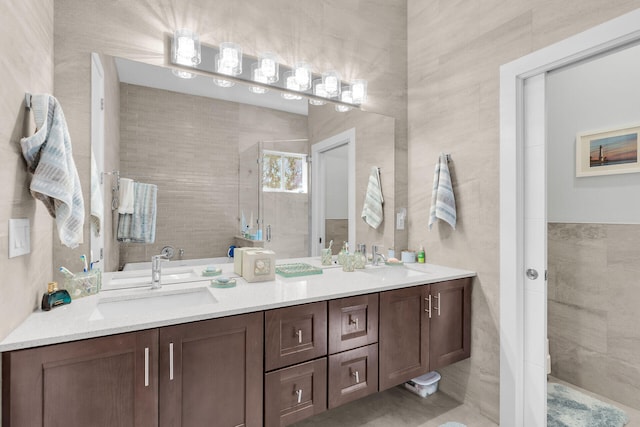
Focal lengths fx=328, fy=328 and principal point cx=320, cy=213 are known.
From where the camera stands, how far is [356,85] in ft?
7.68

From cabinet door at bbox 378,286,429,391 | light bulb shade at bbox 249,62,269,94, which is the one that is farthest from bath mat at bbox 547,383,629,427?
light bulb shade at bbox 249,62,269,94

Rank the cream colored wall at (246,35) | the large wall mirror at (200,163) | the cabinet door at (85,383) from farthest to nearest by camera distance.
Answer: the large wall mirror at (200,163), the cream colored wall at (246,35), the cabinet door at (85,383)

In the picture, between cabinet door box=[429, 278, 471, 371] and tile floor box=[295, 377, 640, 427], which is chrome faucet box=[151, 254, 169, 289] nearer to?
tile floor box=[295, 377, 640, 427]

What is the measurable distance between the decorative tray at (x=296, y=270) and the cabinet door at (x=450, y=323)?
72cm

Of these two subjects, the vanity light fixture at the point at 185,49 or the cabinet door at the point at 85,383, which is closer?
the cabinet door at the point at 85,383

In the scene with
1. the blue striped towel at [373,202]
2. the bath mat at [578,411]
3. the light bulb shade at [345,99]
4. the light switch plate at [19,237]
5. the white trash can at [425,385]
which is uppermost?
the light bulb shade at [345,99]

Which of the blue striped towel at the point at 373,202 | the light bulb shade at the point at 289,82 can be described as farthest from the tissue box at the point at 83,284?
the blue striped towel at the point at 373,202

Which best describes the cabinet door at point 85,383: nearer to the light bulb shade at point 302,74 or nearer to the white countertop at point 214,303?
the white countertop at point 214,303

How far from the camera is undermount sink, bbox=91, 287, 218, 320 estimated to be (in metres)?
1.40

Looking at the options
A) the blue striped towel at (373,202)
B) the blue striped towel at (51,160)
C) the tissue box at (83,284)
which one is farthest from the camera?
the blue striped towel at (373,202)

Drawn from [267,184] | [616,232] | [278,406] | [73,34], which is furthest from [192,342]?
[616,232]

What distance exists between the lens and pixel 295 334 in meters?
1.45

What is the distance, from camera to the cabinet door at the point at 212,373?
118 cm

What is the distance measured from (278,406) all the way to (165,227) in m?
1.04
